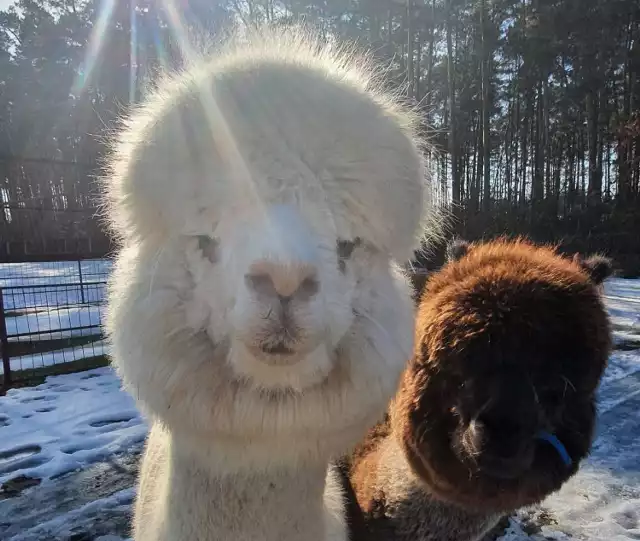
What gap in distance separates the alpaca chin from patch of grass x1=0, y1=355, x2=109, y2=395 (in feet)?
18.4

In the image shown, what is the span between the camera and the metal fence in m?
6.74

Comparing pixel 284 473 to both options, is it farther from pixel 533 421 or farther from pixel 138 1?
pixel 138 1

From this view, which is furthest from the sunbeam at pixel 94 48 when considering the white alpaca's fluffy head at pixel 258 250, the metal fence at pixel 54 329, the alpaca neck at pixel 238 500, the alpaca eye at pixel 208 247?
the alpaca neck at pixel 238 500

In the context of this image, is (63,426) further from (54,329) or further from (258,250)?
(258,250)

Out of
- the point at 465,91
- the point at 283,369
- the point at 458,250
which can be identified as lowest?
the point at 283,369

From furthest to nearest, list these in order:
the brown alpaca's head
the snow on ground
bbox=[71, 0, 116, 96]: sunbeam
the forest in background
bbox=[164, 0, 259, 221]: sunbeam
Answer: bbox=[71, 0, 116, 96]: sunbeam < the forest in background < the snow on ground < the brown alpaca's head < bbox=[164, 0, 259, 221]: sunbeam

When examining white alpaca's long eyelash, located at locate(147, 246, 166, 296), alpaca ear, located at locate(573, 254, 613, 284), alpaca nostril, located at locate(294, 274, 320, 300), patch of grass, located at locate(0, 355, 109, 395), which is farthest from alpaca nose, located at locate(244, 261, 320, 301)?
patch of grass, located at locate(0, 355, 109, 395)

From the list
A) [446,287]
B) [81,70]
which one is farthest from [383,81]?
[81,70]

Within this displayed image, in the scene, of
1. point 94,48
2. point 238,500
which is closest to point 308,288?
point 238,500

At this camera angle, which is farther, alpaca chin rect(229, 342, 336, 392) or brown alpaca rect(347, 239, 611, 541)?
brown alpaca rect(347, 239, 611, 541)

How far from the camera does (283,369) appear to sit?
3.77ft

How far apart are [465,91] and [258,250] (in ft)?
95.3

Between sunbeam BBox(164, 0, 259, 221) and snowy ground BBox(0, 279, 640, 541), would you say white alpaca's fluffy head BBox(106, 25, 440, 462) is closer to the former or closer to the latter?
sunbeam BBox(164, 0, 259, 221)

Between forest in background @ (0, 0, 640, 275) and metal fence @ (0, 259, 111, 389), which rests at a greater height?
forest in background @ (0, 0, 640, 275)
